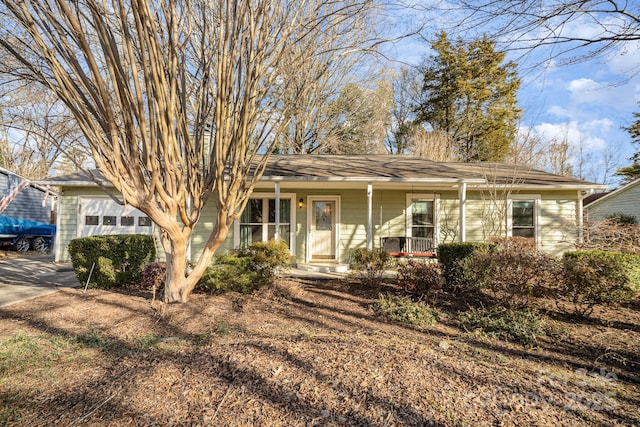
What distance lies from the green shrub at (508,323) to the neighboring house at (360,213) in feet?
16.9

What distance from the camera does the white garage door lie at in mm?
10648

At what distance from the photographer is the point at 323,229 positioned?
10.5 m

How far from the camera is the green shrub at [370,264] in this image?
6902mm

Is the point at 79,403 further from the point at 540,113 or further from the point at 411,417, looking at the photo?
the point at 540,113

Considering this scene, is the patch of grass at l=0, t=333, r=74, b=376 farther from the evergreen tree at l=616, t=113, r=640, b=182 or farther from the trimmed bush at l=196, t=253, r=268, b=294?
the evergreen tree at l=616, t=113, r=640, b=182

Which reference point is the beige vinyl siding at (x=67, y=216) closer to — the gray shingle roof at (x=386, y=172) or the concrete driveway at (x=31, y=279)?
the gray shingle roof at (x=386, y=172)

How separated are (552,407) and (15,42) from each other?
283 inches

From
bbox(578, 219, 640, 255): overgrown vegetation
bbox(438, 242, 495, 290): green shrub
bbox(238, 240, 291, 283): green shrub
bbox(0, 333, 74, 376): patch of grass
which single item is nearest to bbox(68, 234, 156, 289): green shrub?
bbox(238, 240, 291, 283): green shrub

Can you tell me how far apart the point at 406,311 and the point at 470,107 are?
69.6ft

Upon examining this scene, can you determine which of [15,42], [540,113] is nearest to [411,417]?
[15,42]

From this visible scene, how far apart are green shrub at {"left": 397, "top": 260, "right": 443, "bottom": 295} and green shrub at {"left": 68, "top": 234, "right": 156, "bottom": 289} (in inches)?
205

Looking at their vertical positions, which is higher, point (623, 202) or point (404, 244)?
point (623, 202)

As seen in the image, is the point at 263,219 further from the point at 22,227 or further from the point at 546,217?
the point at 22,227

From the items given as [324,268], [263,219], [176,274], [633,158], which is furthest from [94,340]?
[633,158]
